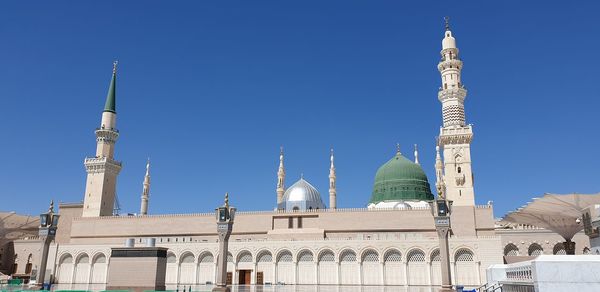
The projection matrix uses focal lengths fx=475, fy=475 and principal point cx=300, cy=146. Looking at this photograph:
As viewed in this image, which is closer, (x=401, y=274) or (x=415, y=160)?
(x=401, y=274)

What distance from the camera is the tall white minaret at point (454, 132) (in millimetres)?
44625

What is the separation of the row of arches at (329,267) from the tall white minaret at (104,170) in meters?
15.4

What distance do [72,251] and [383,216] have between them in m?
30.9

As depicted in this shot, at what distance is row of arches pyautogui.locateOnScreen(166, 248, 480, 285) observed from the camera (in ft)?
126

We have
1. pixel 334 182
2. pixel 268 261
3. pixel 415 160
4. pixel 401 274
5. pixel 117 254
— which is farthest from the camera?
pixel 415 160

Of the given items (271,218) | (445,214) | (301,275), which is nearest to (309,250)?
(301,275)

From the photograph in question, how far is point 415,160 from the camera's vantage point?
215 feet

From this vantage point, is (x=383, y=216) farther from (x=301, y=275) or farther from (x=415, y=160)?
(x=415, y=160)

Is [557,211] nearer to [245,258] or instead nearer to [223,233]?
[223,233]

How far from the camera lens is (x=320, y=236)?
43.4 m

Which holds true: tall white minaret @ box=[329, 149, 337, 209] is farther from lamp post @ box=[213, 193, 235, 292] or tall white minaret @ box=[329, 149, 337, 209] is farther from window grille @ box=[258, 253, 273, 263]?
lamp post @ box=[213, 193, 235, 292]

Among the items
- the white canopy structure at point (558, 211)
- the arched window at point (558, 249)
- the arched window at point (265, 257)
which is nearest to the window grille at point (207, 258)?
the arched window at point (265, 257)

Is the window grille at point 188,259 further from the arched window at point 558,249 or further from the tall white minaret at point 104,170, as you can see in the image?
the arched window at point 558,249

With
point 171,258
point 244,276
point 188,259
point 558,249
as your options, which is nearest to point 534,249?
point 558,249
